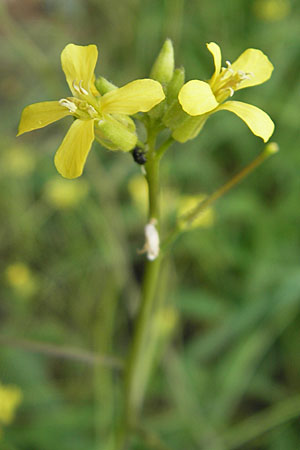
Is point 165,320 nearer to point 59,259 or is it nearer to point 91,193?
point 59,259

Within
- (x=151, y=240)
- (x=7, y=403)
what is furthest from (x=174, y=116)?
(x=7, y=403)

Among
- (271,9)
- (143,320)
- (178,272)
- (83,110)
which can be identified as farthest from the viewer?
(271,9)

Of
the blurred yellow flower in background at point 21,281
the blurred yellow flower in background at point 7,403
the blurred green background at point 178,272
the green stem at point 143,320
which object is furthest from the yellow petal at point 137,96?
the blurred yellow flower in background at point 21,281

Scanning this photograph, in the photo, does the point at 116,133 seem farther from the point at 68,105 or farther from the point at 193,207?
the point at 193,207

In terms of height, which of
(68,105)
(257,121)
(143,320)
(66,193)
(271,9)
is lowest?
(143,320)

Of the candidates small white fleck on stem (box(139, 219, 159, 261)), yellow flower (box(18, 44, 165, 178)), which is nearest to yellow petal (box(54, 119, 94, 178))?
yellow flower (box(18, 44, 165, 178))

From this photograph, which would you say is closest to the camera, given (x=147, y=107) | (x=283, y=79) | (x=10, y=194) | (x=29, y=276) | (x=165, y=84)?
(x=147, y=107)

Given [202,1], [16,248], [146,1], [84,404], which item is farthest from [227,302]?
[146,1]

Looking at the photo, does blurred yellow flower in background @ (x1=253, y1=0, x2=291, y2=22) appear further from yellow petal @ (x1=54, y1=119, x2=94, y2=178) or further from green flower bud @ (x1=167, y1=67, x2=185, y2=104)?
yellow petal @ (x1=54, y1=119, x2=94, y2=178)
